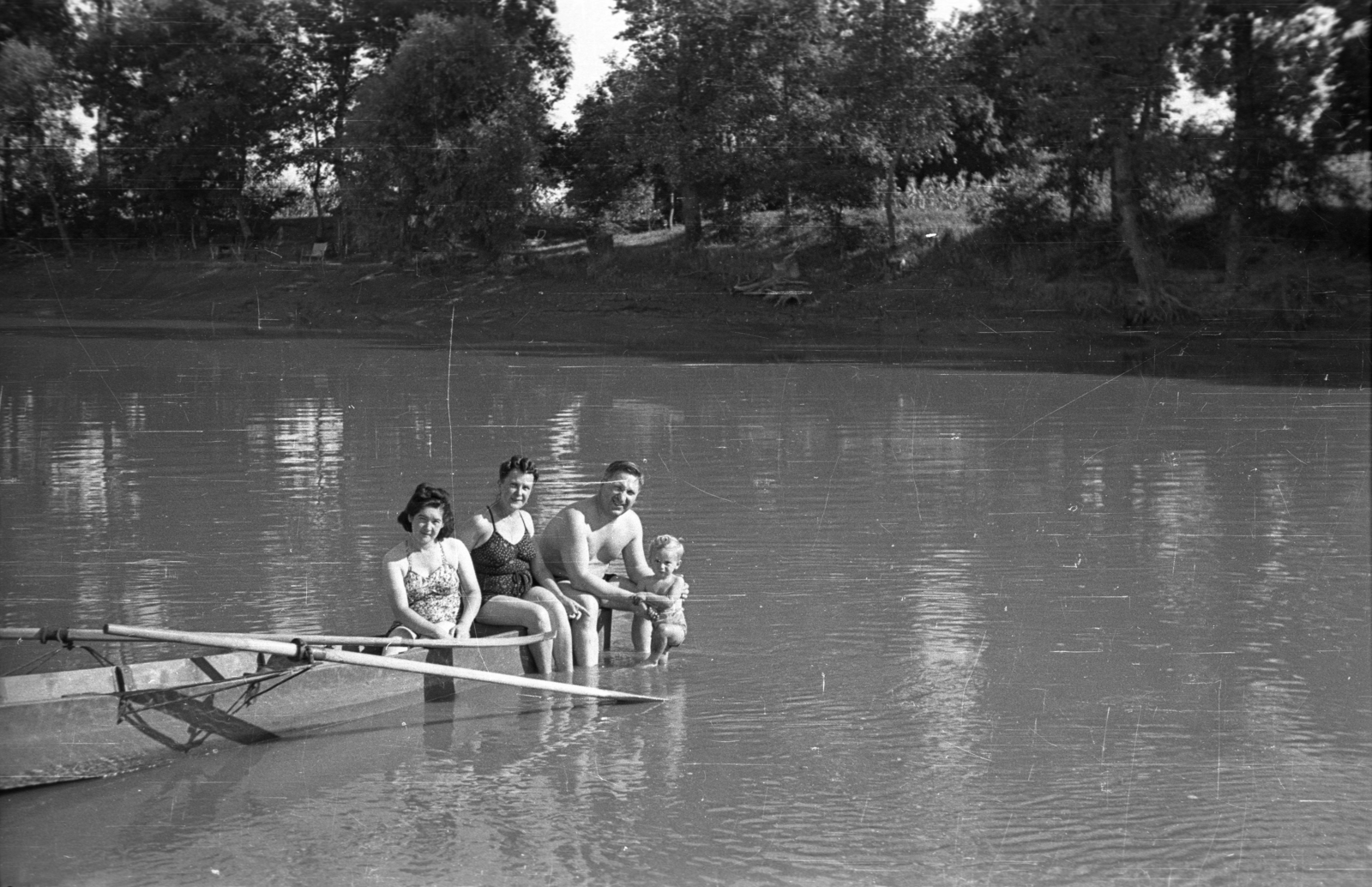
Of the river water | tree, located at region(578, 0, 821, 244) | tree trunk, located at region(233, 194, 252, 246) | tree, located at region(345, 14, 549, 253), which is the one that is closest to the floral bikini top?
the river water

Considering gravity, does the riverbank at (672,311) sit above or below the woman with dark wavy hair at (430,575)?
above

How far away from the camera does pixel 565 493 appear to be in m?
13.1

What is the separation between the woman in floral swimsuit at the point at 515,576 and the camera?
291 inches

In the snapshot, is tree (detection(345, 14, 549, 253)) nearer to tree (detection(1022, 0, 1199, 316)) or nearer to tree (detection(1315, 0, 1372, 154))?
tree (detection(1022, 0, 1199, 316))

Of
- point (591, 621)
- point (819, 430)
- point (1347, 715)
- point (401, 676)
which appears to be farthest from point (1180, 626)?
point (819, 430)

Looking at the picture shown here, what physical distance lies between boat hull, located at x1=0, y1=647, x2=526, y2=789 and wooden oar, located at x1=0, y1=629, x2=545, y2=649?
10cm

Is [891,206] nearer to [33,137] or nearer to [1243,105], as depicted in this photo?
[33,137]

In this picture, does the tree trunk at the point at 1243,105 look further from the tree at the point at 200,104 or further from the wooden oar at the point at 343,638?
the tree at the point at 200,104

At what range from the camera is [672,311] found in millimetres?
36312

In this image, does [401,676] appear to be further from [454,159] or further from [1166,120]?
[454,159]

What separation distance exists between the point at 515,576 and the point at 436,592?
63 cm

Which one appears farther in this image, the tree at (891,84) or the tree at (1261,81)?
the tree at (891,84)

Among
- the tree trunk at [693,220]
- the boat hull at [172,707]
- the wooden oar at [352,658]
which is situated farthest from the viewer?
the tree trunk at [693,220]

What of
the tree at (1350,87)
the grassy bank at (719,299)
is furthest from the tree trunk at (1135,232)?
the tree at (1350,87)
